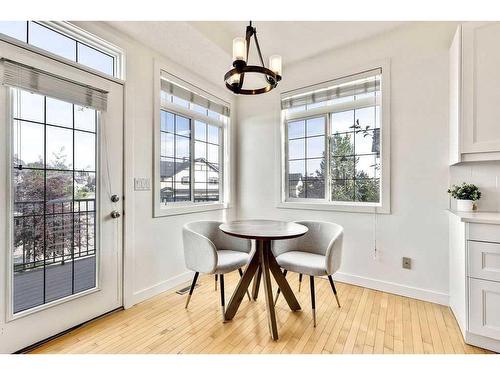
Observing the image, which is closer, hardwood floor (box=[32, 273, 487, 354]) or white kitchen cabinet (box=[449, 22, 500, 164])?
hardwood floor (box=[32, 273, 487, 354])

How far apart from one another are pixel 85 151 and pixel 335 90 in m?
2.61

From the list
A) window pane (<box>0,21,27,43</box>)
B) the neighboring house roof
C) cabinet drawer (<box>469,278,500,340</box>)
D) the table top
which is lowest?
cabinet drawer (<box>469,278,500,340</box>)

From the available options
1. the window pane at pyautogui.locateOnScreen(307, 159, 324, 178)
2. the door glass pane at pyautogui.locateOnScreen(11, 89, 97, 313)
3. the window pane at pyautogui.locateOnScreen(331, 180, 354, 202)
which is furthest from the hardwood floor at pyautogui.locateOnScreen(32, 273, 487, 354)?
the window pane at pyautogui.locateOnScreen(307, 159, 324, 178)

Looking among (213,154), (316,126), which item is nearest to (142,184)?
(213,154)

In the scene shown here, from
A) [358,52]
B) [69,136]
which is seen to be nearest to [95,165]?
[69,136]

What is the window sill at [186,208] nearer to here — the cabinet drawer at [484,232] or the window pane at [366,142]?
the window pane at [366,142]

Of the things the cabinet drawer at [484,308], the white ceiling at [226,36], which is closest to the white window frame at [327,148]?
the white ceiling at [226,36]

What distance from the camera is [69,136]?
1.85 m

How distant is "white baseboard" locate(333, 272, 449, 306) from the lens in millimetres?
2268

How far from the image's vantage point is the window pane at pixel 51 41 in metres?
1.69

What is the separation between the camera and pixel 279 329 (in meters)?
1.86

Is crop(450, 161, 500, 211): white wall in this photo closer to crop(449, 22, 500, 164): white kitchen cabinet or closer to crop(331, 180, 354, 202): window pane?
crop(449, 22, 500, 164): white kitchen cabinet

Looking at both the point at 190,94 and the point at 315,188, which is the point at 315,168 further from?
the point at 190,94

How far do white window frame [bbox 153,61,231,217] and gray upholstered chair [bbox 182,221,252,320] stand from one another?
0.41m
